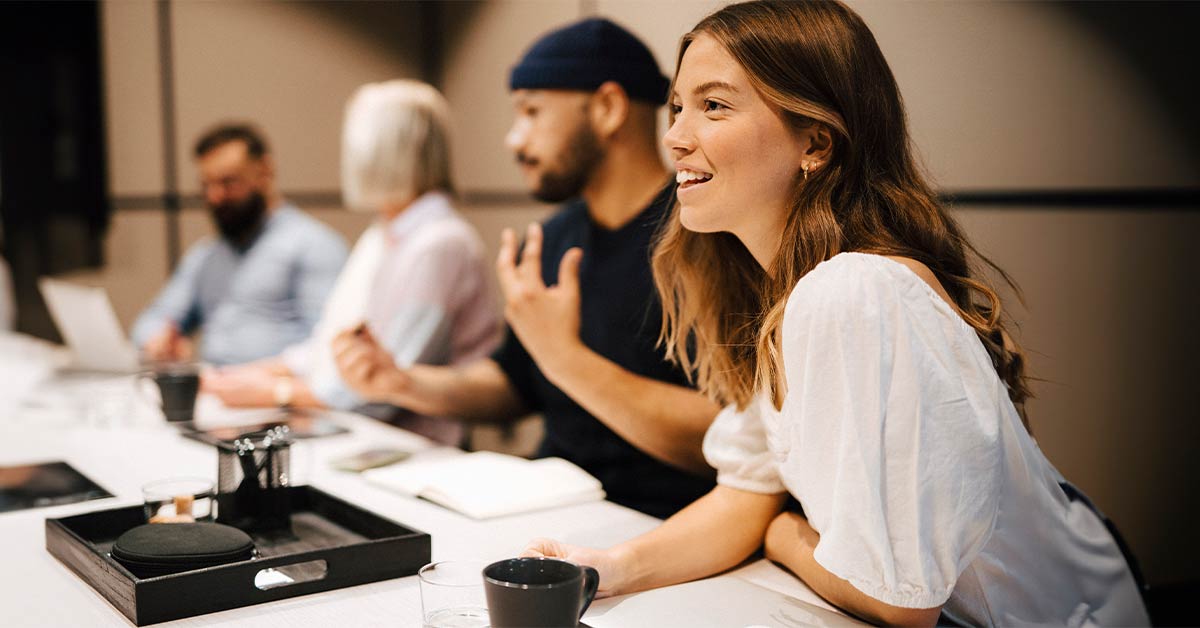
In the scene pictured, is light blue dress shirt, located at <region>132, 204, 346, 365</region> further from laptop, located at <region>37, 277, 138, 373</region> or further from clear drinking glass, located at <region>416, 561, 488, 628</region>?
clear drinking glass, located at <region>416, 561, 488, 628</region>

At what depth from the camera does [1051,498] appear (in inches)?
47.6

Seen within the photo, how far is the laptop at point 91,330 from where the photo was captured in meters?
2.62

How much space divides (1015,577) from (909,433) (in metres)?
0.30

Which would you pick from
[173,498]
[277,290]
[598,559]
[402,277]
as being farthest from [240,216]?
[598,559]

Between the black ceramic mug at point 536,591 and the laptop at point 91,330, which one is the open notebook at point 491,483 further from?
the laptop at point 91,330

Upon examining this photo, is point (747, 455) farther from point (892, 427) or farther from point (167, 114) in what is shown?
point (167, 114)

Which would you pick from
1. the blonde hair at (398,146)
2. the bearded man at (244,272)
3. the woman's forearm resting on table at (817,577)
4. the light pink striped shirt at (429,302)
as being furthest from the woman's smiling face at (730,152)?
the bearded man at (244,272)

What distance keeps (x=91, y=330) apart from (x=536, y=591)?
2176mm

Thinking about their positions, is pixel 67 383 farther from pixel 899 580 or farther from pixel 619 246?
pixel 899 580

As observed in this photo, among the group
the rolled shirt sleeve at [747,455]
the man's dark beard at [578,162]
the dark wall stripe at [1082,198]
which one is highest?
the man's dark beard at [578,162]

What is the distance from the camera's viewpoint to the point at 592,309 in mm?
2078

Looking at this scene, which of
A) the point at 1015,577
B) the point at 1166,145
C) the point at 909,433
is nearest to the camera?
the point at 909,433

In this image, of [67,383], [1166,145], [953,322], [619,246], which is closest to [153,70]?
[67,383]

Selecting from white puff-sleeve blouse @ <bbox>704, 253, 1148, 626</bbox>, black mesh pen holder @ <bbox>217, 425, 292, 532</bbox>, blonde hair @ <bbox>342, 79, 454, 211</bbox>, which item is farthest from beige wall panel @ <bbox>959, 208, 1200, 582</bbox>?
blonde hair @ <bbox>342, 79, 454, 211</bbox>
